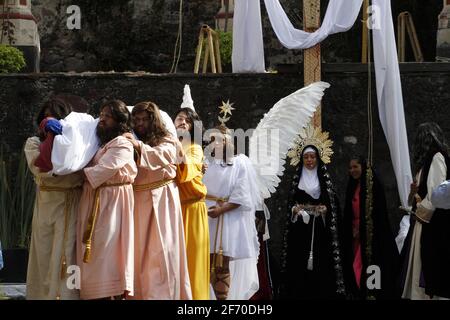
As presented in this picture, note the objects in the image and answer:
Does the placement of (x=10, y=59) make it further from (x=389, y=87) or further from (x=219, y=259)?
(x=219, y=259)

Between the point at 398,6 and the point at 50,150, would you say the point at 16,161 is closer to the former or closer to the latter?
the point at 50,150

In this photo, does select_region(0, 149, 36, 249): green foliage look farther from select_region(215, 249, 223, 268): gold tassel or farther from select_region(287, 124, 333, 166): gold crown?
select_region(215, 249, 223, 268): gold tassel

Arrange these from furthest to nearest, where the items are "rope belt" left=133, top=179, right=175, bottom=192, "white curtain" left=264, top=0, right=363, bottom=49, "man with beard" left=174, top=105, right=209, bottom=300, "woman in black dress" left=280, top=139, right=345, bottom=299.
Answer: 1. "white curtain" left=264, top=0, right=363, bottom=49
2. "woman in black dress" left=280, top=139, right=345, bottom=299
3. "man with beard" left=174, top=105, right=209, bottom=300
4. "rope belt" left=133, top=179, right=175, bottom=192

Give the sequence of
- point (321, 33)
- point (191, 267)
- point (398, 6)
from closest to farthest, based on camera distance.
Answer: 1. point (191, 267)
2. point (321, 33)
3. point (398, 6)

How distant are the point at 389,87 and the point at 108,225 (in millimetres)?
5016

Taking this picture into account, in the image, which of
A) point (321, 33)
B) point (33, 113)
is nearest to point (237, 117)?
point (321, 33)

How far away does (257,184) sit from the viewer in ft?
37.4

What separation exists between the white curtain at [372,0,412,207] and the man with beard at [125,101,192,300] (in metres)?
4.16

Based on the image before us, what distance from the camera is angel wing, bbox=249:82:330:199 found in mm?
11672

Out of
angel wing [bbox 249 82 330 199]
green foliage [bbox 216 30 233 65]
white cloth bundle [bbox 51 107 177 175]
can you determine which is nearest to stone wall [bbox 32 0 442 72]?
green foliage [bbox 216 30 233 65]

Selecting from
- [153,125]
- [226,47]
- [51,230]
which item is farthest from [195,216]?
[226,47]

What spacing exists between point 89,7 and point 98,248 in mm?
9503

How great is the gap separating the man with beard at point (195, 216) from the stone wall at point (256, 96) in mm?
3788

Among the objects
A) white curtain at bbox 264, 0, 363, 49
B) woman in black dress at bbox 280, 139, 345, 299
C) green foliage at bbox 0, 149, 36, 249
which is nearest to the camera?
woman in black dress at bbox 280, 139, 345, 299
